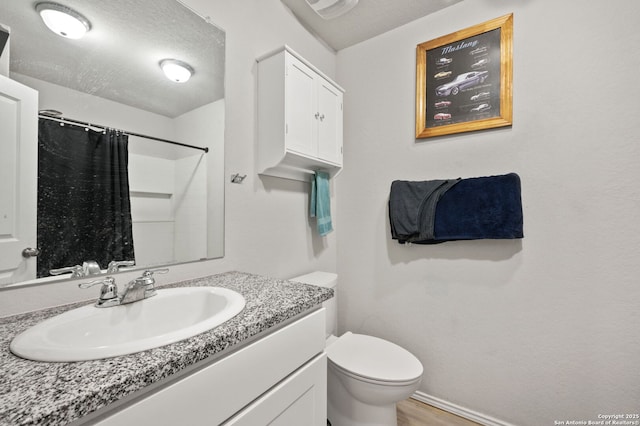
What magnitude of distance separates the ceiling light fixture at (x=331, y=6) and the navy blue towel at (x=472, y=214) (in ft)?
3.31

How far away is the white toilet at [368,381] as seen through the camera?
118 cm

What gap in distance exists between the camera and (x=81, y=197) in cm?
84

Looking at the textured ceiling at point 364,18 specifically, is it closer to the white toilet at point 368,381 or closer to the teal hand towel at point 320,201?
the teal hand towel at point 320,201

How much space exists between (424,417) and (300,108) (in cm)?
187

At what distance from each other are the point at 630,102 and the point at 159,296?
2.09 metres

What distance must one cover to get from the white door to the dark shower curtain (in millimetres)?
18

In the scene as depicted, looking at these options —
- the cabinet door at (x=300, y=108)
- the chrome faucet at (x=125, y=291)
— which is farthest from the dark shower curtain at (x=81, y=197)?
the cabinet door at (x=300, y=108)

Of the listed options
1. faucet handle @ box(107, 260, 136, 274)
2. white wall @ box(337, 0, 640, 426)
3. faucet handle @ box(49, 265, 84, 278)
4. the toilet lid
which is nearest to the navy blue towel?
white wall @ box(337, 0, 640, 426)

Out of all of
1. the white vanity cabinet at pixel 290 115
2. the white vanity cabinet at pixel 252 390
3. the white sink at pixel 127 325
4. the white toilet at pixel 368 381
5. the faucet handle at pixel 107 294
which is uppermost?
the white vanity cabinet at pixel 290 115

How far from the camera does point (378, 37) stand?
185cm

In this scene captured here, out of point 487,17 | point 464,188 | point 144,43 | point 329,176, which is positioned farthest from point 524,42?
point 144,43

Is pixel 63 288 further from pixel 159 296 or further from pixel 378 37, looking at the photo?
pixel 378 37

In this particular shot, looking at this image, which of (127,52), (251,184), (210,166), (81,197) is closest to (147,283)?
(81,197)

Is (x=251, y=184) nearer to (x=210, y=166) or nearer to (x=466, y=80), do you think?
(x=210, y=166)
